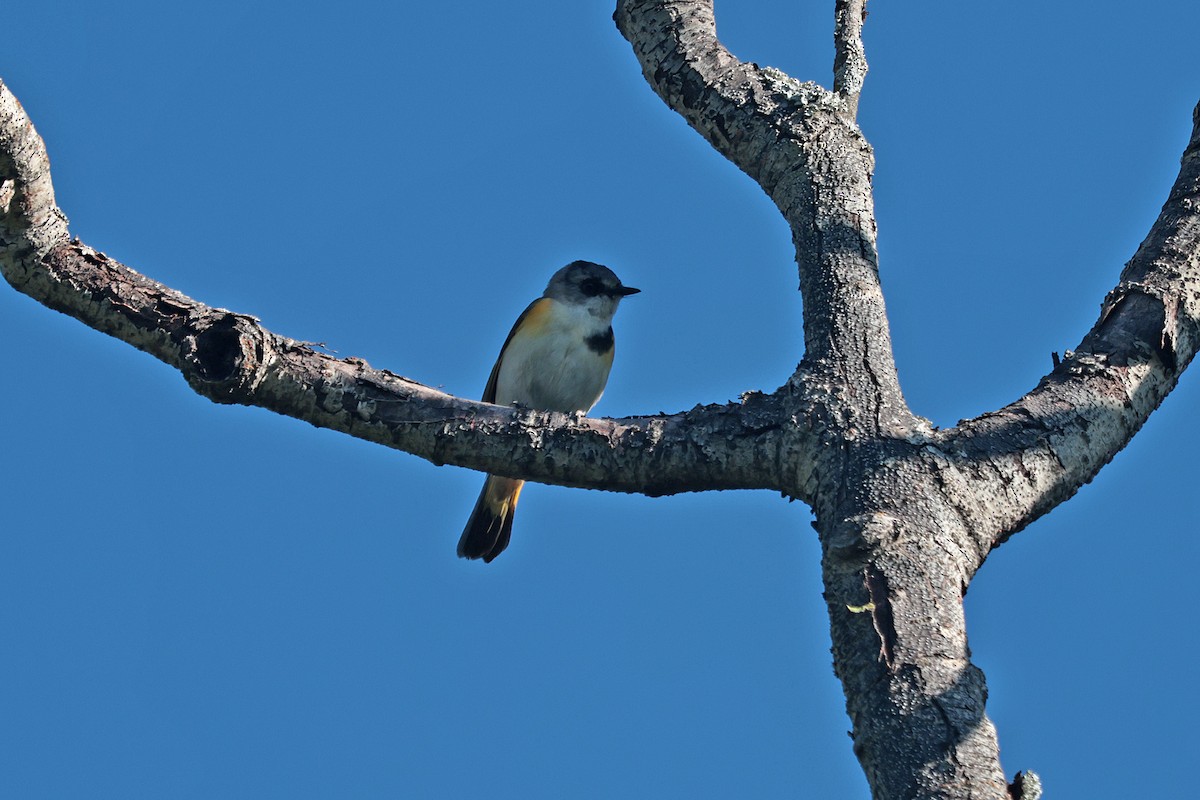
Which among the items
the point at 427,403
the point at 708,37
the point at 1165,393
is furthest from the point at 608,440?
the point at 708,37

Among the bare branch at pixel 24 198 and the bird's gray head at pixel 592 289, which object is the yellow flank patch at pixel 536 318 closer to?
the bird's gray head at pixel 592 289

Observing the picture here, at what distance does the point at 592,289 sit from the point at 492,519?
68.9 inches

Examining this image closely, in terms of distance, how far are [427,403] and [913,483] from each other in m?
1.68

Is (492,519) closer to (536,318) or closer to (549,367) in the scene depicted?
(549,367)

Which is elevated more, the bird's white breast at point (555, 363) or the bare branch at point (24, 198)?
the bird's white breast at point (555, 363)

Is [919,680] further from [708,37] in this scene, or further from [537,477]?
[708,37]

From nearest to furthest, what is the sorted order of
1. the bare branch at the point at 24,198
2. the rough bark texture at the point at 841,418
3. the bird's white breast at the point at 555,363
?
1. the rough bark texture at the point at 841,418
2. the bare branch at the point at 24,198
3. the bird's white breast at the point at 555,363

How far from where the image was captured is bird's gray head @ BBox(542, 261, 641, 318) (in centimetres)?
866

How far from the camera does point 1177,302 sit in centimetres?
437

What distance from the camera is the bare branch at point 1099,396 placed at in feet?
12.5

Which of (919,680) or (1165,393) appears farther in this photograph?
(1165,393)

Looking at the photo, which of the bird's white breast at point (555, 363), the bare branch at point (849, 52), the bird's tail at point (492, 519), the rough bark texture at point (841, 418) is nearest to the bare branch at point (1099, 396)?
the rough bark texture at point (841, 418)

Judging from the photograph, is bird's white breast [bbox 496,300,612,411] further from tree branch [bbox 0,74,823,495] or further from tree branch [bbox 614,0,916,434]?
tree branch [bbox 0,74,823,495]

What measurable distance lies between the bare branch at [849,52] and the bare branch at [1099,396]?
1423 millimetres
